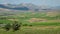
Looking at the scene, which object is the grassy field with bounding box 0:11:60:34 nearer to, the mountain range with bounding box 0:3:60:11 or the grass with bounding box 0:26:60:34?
the grass with bounding box 0:26:60:34

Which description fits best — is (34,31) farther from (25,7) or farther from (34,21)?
(25,7)

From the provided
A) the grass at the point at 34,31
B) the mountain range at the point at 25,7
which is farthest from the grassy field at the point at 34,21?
the mountain range at the point at 25,7

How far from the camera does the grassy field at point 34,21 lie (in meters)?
4.10

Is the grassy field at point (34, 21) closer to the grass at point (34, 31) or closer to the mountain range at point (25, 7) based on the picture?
the grass at point (34, 31)

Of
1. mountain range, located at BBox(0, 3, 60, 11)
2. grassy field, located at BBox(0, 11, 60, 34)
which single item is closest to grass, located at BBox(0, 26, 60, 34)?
grassy field, located at BBox(0, 11, 60, 34)

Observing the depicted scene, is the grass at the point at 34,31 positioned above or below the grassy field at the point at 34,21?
below

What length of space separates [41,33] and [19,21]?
0.69 meters

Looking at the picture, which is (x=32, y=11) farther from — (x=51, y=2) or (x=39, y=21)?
(x=51, y=2)

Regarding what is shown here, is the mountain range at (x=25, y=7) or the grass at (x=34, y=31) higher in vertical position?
the mountain range at (x=25, y=7)

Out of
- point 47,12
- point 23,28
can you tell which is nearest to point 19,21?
point 23,28

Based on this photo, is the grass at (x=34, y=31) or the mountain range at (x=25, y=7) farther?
the mountain range at (x=25, y=7)

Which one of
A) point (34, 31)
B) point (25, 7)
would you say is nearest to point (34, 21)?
point (34, 31)

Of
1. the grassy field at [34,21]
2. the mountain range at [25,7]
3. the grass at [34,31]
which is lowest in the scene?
the grass at [34,31]

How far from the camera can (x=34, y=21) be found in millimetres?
4195
